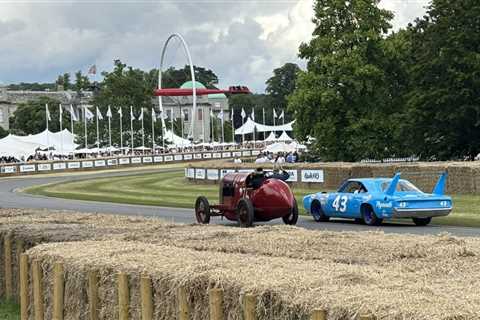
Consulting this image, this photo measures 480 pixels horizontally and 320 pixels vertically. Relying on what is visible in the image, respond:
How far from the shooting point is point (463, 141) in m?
52.8

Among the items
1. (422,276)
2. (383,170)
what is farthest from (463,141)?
(422,276)

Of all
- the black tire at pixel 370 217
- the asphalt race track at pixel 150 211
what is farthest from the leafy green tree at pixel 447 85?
the black tire at pixel 370 217

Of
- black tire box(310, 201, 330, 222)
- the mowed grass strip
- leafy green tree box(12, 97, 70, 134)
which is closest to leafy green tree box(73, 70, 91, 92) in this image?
leafy green tree box(12, 97, 70, 134)

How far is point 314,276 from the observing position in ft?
25.0

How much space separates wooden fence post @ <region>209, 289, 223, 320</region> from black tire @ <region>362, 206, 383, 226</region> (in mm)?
16569

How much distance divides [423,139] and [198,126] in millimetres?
136583

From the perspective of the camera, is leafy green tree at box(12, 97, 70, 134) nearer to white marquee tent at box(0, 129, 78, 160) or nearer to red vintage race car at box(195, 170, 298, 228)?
white marquee tent at box(0, 129, 78, 160)

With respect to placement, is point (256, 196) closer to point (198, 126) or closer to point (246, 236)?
point (246, 236)

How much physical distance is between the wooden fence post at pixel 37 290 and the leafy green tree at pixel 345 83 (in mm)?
43335

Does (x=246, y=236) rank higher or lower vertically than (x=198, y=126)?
lower

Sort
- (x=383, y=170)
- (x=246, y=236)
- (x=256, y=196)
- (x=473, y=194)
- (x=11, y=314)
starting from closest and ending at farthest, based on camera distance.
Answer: (x=246, y=236), (x=11, y=314), (x=256, y=196), (x=473, y=194), (x=383, y=170)

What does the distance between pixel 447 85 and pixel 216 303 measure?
45.4 meters

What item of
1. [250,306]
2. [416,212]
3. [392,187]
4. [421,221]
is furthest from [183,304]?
[421,221]

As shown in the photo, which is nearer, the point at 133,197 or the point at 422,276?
the point at 422,276
